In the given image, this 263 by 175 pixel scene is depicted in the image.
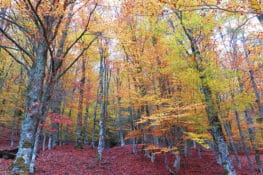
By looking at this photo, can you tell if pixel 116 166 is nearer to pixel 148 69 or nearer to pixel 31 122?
pixel 148 69

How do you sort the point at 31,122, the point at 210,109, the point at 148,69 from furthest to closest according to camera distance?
the point at 148,69, the point at 210,109, the point at 31,122

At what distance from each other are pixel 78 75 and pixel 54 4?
14.4m

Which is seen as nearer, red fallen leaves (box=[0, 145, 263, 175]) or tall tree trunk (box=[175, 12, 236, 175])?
red fallen leaves (box=[0, 145, 263, 175])

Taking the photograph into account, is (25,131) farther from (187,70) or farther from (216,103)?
(216,103)

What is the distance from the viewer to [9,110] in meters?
21.5

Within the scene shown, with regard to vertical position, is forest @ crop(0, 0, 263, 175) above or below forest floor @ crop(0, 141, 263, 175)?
above

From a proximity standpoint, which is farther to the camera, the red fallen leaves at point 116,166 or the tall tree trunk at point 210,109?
the tall tree trunk at point 210,109

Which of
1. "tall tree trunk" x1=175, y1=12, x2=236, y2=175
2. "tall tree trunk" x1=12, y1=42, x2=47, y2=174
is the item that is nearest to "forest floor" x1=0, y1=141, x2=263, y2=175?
"tall tree trunk" x1=175, y1=12, x2=236, y2=175

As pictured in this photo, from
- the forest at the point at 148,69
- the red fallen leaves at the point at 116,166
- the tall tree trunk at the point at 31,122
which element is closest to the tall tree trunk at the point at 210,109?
the forest at the point at 148,69

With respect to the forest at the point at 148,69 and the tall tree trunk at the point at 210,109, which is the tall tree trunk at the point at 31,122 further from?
the tall tree trunk at the point at 210,109

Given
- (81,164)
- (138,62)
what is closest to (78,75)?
(138,62)

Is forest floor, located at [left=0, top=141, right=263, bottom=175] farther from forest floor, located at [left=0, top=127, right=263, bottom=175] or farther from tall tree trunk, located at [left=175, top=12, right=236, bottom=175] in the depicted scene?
tall tree trunk, located at [left=175, top=12, right=236, bottom=175]

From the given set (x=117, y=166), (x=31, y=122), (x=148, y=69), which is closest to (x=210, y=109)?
(x=148, y=69)

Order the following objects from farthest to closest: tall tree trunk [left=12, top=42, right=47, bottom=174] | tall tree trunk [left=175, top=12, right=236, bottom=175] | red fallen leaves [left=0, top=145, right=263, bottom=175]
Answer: tall tree trunk [left=175, top=12, right=236, bottom=175]
red fallen leaves [left=0, top=145, right=263, bottom=175]
tall tree trunk [left=12, top=42, right=47, bottom=174]
